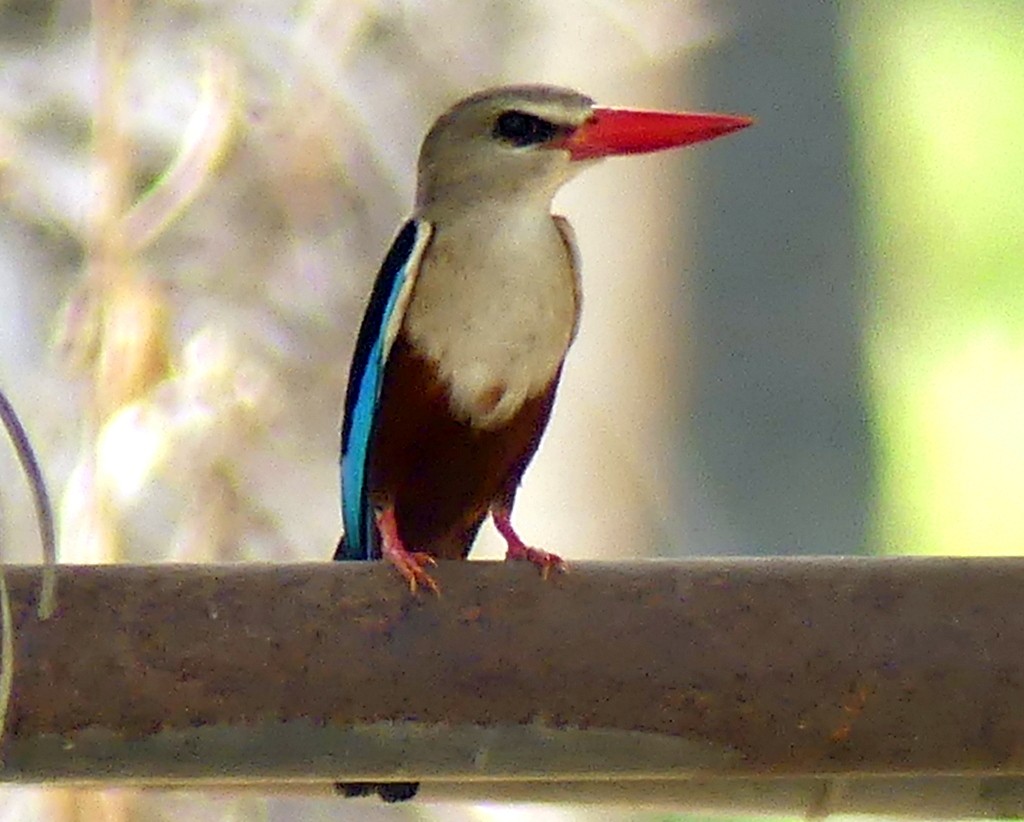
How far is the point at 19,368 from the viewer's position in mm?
2537

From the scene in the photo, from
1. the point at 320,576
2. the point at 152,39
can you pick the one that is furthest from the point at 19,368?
the point at 320,576

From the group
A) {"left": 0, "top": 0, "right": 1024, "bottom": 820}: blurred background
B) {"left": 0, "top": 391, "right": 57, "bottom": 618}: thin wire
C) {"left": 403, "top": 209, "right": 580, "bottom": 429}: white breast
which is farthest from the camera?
{"left": 0, "top": 0, "right": 1024, "bottom": 820}: blurred background

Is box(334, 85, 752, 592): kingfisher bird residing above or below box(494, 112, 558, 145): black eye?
below

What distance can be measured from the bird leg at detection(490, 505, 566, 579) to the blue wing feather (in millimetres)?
130

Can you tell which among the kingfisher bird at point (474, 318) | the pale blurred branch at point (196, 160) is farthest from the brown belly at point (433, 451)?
the pale blurred branch at point (196, 160)

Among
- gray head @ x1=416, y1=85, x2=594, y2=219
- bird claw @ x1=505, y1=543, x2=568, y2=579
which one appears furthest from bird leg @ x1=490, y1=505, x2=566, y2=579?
gray head @ x1=416, y1=85, x2=594, y2=219

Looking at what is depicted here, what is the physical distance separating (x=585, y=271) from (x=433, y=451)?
1385mm

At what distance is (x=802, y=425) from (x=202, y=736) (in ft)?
6.40

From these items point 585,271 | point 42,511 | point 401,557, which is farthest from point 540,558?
point 585,271

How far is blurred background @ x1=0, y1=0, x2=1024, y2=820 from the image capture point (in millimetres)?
2479

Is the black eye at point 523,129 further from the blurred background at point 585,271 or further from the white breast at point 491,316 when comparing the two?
the blurred background at point 585,271

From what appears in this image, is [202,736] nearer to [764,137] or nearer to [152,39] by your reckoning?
[152,39]

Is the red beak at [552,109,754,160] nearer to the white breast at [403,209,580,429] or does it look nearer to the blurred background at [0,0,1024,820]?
the white breast at [403,209,580,429]

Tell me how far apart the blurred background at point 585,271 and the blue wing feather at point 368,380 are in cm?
82
